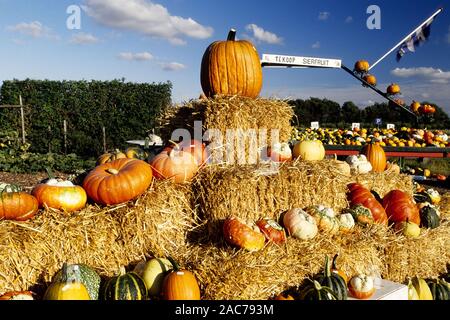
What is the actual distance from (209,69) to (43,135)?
10.8 meters

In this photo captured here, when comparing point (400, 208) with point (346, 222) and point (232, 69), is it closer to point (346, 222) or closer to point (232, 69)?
point (346, 222)

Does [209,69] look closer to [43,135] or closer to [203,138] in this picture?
[203,138]

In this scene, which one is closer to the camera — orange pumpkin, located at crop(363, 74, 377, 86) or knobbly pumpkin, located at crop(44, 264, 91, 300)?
knobbly pumpkin, located at crop(44, 264, 91, 300)

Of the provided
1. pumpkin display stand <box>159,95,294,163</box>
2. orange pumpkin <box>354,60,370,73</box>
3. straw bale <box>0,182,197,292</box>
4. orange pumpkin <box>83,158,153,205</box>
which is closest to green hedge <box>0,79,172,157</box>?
orange pumpkin <box>354,60,370,73</box>

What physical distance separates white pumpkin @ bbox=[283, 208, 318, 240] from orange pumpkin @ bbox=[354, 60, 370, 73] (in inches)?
437

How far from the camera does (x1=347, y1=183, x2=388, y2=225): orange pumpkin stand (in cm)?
429

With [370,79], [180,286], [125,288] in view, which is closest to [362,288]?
[180,286]

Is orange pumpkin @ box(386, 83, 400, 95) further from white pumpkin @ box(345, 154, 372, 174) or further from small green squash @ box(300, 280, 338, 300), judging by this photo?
small green squash @ box(300, 280, 338, 300)

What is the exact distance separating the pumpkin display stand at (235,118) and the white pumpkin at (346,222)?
943 millimetres

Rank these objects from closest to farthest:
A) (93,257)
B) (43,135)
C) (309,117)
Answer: (93,257) → (43,135) → (309,117)

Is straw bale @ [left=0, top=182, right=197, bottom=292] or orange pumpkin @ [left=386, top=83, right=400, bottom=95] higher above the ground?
orange pumpkin @ [left=386, top=83, right=400, bottom=95]

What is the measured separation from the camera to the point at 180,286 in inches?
112

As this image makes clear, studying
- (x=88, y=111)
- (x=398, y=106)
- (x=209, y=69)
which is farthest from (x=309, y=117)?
(x=209, y=69)

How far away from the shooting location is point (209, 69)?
4387 mm
